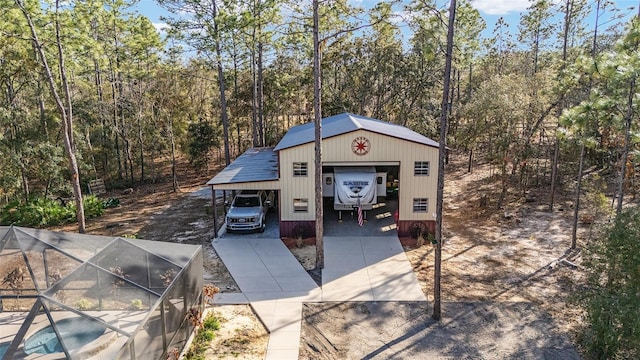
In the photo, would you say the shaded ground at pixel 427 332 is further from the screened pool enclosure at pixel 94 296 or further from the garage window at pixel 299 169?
the garage window at pixel 299 169

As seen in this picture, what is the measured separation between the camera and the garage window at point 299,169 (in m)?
17.2

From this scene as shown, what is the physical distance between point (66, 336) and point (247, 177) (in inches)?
455

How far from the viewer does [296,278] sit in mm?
13883

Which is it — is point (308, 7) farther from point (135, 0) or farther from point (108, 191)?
point (108, 191)

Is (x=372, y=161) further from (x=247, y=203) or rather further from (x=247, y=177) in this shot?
(x=247, y=203)

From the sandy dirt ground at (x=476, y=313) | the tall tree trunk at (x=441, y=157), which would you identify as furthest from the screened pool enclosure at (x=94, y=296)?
the tall tree trunk at (x=441, y=157)

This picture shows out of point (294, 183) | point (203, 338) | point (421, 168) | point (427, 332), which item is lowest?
point (427, 332)

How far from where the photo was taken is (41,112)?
2280 centimetres

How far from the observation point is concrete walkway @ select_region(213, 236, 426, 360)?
37.5 ft

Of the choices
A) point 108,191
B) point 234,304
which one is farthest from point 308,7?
point 108,191

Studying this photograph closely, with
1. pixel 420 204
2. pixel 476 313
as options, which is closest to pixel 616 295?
pixel 476 313

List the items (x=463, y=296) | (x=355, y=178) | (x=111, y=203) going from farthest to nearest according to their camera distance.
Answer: (x=111, y=203) → (x=355, y=178) → (x=463, y=296)

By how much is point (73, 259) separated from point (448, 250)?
12.9m

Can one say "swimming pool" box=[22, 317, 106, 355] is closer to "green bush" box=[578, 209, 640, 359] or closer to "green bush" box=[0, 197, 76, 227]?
"green bush" box=[578, 209, 640, 359]
